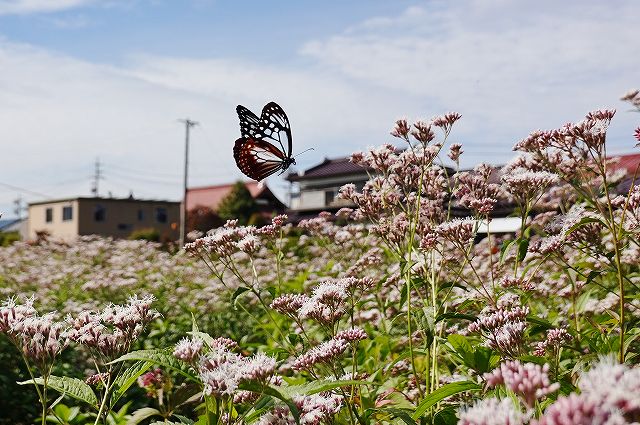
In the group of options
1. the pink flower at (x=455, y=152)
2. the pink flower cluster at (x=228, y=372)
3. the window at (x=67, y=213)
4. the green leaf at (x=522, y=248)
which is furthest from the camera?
the window at (x=67, y=213)

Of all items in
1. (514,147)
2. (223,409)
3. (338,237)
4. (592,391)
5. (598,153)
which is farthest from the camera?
(338,237)

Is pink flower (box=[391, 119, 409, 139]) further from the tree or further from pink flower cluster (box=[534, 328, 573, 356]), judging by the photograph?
the tree

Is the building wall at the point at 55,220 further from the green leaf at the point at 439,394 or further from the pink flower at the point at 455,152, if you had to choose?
the green leaf at the point at 439,394

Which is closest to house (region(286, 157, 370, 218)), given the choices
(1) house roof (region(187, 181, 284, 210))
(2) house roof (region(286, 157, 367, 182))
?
(2) house roof (region(286, 157, 367, 182))

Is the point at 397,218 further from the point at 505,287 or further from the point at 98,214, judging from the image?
the point at 98,214

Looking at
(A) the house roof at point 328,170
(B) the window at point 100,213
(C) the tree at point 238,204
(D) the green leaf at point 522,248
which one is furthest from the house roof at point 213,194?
(D) the green leaf at point 522,248

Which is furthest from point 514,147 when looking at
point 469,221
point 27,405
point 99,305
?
point 99,305
